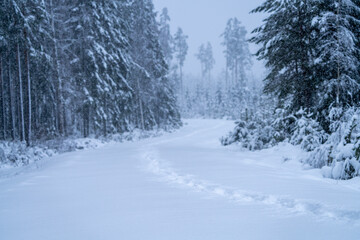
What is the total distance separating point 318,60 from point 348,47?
3.11 ft

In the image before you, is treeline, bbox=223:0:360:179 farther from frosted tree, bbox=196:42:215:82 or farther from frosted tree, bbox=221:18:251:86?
frosted tree, bbox=196:42:215:82

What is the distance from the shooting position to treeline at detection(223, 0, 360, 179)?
8.34 meters

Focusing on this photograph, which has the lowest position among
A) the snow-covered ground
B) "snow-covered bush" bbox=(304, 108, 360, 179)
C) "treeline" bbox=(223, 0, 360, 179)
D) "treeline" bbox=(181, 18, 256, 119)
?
the snow-covered ground

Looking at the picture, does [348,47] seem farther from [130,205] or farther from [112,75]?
[112,75]

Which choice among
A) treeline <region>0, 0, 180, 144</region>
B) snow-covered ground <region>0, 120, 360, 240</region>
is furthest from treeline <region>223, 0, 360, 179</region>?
treeline <region>0, 0, 180, 144</region>

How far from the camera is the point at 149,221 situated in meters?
3.41

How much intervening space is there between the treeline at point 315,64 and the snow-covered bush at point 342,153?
0.03m

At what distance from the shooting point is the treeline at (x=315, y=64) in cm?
834

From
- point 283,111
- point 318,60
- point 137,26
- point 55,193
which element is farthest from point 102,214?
point 137,26

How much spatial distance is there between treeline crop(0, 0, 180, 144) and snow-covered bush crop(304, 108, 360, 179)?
14232 millimetres

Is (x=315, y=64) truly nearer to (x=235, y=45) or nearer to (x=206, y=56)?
(x=235, y=45)

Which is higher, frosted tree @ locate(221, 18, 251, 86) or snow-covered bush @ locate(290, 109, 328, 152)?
frosted tree @ locate(221, 18, 251, 86)

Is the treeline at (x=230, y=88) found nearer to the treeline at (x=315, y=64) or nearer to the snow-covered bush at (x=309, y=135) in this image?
the treeline at (x=315, y=64)

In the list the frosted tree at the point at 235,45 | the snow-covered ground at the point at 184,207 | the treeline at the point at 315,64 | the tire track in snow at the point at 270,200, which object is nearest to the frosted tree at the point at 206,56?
the frosted tree at the point at 235,45
